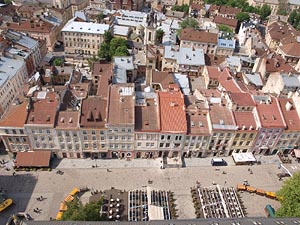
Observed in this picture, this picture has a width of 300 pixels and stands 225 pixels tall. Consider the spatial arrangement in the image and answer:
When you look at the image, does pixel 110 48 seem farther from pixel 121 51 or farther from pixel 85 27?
pixel 85 27

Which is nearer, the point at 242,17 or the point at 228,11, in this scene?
the point at 242,17

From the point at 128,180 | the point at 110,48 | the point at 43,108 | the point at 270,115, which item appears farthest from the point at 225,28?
the point at 43,108

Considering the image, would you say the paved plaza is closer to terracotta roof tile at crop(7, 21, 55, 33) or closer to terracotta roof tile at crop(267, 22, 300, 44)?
terracotta roof tile at crop(7, 21, 55, 33)

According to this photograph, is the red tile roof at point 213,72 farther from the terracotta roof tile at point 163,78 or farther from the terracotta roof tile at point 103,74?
the terracotta roof tile at point 103,74

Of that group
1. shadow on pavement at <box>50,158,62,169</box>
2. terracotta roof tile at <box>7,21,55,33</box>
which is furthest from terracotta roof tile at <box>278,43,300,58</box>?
terracotta roof tile at <box>7,21,55,33</box>

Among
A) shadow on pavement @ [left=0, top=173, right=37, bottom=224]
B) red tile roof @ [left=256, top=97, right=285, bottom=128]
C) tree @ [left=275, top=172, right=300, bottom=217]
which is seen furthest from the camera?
red tile roof @ [left=256, top=97, right=285, bottom=128]

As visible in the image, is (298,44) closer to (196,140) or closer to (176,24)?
(176,24)
